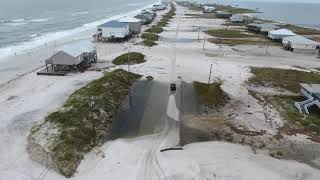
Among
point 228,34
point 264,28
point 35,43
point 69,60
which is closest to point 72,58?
point 69,60

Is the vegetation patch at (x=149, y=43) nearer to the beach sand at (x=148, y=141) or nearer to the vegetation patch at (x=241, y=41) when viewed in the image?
the beach sand at (x=148, y=141)

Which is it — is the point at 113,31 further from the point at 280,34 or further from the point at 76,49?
the point at 280,34

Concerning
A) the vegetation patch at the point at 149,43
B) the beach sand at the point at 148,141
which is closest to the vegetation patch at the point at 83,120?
the beach sand at the point at 148,141

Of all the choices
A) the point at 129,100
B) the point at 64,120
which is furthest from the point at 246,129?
the point at 64,120

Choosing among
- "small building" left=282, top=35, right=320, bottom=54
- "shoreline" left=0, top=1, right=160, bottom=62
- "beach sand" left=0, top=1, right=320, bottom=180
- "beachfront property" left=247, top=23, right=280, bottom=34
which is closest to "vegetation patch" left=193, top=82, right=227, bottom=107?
"beach sand" left=0, top=1, right=320, bottom=180

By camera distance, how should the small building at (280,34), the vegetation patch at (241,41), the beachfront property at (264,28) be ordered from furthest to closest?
the beachfront property at (264,28)
the small building at (280,34)
the vegetation patch at (241,41)

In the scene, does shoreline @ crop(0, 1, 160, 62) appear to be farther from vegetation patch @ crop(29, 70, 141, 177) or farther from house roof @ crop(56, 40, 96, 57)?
vegetation patch @ crop(29, 70, 141, 177)

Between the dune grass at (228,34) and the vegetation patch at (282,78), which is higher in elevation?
the dune grass at (228,34)
